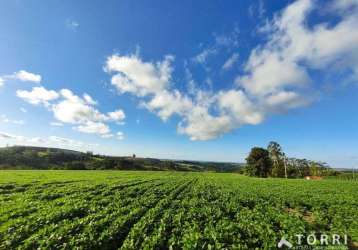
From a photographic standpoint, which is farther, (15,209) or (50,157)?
(50,157)

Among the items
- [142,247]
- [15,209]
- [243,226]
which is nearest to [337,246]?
[243,226]

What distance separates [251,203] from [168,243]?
1299 cm

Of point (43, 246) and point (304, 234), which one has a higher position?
point (304, 234)

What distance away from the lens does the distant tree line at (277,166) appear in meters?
82.2

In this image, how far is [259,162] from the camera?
266 ft

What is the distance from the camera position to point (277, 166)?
3607 inches

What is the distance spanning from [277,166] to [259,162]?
53.6ft

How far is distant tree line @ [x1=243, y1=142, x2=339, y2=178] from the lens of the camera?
82188mm

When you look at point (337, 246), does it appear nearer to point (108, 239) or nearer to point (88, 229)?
point (108, 239)

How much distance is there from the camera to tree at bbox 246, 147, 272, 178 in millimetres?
81438

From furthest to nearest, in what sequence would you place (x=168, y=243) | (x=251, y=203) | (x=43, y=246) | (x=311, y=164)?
(x=311, y=164) < (x=251, y=203) < (x=168, y=243) < (x=43, y=246)

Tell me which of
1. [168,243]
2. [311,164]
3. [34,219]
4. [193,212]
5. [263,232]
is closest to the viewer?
[168,243]

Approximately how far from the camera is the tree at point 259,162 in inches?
3206

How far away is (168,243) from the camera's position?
8906mm
